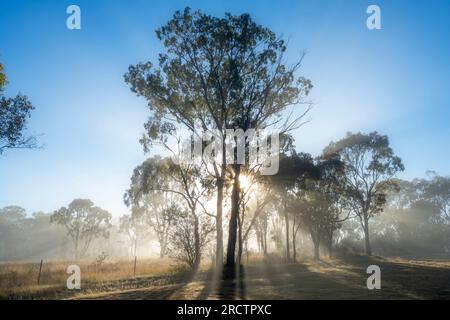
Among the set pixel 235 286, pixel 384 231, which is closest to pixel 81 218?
pixel 235 286

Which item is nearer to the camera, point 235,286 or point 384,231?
point 235,286

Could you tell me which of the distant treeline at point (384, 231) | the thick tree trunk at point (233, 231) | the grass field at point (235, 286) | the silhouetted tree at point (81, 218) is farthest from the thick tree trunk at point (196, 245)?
the silhouetted tree at point (81, 218)

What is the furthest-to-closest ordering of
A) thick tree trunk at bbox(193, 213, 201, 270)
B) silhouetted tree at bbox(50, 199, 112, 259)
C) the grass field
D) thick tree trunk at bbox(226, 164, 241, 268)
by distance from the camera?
silhouetted tree at bbox(50, 199, 112, 259) → thick tree trunk at bbox(193, 213, 201, 270) → thick tree trunk at bbox(226, 164, 241, 268) → the grass field

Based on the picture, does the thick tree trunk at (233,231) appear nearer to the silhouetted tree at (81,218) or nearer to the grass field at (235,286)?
the grass field at (235,286)

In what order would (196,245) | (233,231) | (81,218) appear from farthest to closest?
(81,218) < (196,245) < (233,231)

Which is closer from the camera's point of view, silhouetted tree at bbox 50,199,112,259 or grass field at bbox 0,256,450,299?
grass field at bbox 0,256,450,299

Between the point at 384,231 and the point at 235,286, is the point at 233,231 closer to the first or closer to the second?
the point at 235,286

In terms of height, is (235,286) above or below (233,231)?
below

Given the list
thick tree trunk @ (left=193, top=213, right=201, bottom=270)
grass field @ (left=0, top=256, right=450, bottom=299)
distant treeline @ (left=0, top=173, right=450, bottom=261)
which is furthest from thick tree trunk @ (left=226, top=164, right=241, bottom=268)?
distant treeline @ (left=0, top=173, right=450, bottom=261)

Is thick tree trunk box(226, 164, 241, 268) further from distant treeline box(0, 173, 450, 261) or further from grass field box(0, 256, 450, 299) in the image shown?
distant treeline box(0, 173, 450, 261)

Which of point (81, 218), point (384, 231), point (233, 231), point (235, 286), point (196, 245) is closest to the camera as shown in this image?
point (235, 286)

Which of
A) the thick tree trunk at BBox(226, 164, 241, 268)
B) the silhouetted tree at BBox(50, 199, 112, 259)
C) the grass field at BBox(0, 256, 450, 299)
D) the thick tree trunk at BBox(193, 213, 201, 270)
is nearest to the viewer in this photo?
the grass field at BBox(0, 256, 450, 299)

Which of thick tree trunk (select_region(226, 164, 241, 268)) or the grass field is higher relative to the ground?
thick tree trunk (select_region(226, 164, 241, 268))
